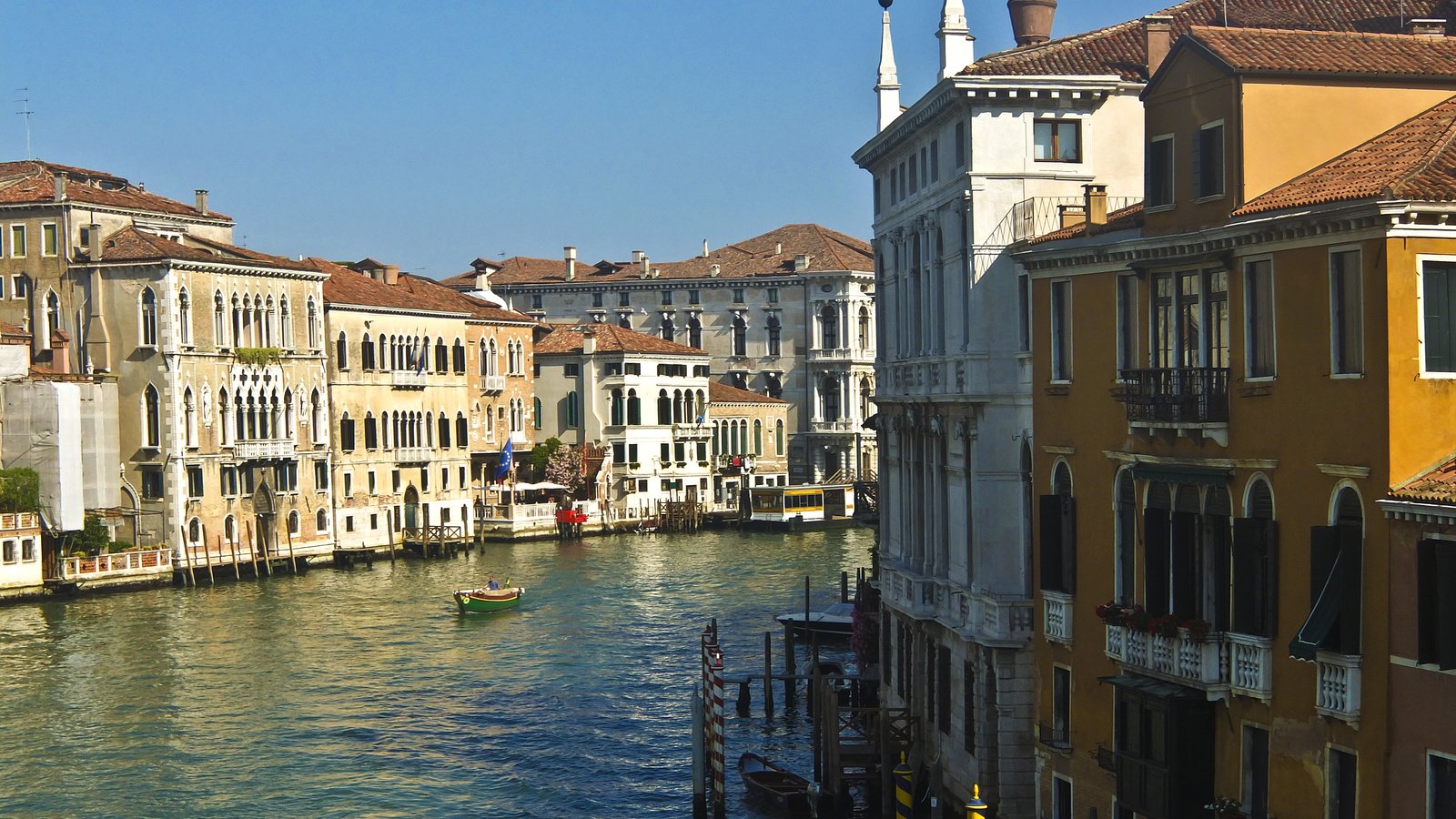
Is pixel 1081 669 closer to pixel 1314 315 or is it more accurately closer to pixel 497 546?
pixel 1314 315

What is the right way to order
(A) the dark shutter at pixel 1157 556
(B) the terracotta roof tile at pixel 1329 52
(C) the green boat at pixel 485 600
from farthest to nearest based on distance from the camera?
(C) the green boat at pixel 485 600, (A) the dark shutter at pixel 1157 556, (B) the terracotta roof tile at pixel 1329 52

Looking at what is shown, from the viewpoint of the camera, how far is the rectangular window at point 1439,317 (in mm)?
11312

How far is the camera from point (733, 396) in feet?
228

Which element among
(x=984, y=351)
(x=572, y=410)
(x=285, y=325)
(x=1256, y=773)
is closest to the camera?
(x=1256, y=773)

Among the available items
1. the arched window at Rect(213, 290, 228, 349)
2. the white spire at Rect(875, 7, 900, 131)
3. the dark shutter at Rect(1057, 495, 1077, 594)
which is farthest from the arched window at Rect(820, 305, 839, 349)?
the dark shutter at Rect(1057, 495, 1077, 594)

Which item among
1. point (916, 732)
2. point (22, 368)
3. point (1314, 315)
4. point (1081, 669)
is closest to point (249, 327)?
point (22, 368)

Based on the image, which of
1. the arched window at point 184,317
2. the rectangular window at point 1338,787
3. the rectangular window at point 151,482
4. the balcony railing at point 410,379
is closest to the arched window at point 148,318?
the arched window at point 184,317

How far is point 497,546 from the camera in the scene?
56.3m

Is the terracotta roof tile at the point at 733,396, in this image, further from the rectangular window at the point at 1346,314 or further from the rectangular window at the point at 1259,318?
the rectangular window at the point at 1346,314

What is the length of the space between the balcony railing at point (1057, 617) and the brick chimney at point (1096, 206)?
3201 millimetres

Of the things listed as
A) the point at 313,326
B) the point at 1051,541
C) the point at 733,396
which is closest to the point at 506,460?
the point at 313,326

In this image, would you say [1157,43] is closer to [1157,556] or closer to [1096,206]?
[1096,206]

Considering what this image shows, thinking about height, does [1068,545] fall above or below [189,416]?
below

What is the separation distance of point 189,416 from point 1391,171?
39016 millimetres
